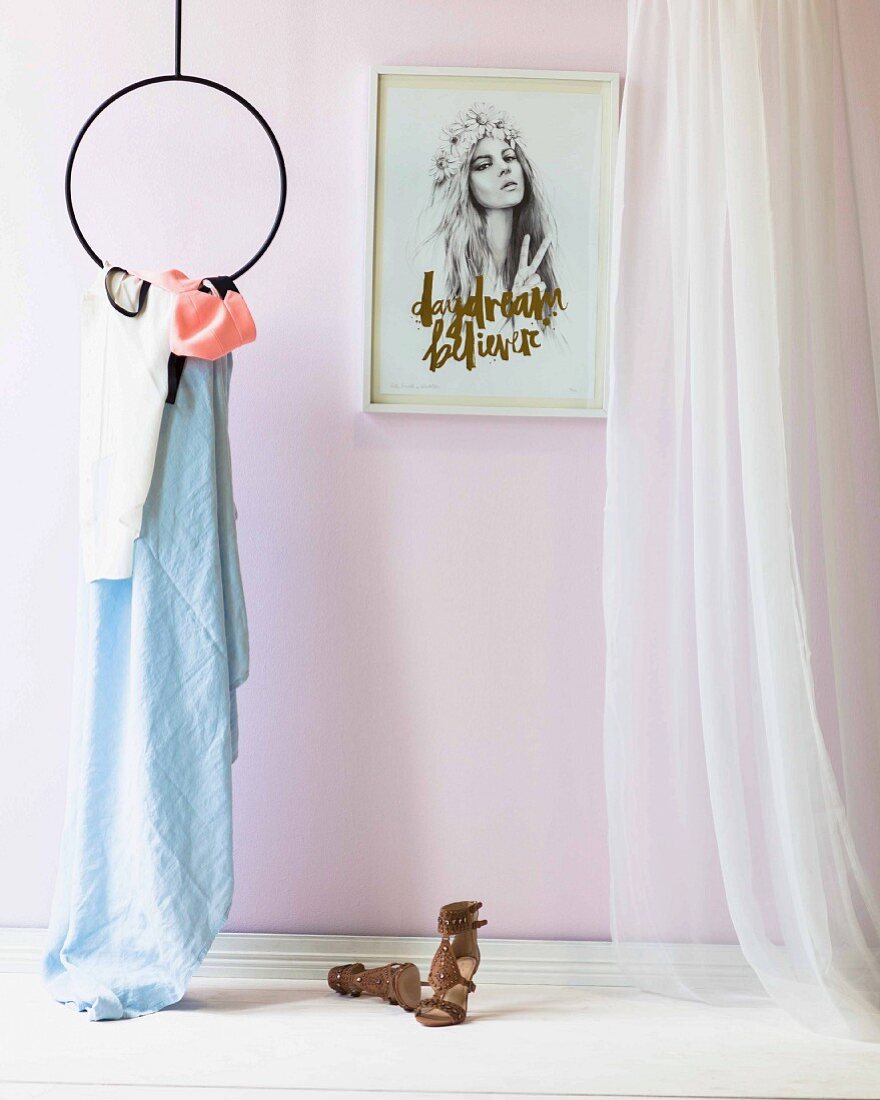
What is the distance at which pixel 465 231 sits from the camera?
1.78 m

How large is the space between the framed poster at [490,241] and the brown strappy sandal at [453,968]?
798mm

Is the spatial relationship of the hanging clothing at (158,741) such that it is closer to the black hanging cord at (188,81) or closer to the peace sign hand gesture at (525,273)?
the black hanging cord at (188,81)

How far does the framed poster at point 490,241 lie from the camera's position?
178 cm

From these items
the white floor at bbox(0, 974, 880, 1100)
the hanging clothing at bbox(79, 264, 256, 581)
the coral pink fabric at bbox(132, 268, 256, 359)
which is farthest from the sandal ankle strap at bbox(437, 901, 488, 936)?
the coral pink fabric at bbox(132, 268, 256, 359)

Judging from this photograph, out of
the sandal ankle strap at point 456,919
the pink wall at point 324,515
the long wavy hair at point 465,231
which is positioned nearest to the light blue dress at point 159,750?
the pink wall at point 324,515

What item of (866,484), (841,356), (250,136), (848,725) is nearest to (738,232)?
(841,356)

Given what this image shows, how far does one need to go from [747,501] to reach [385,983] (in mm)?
859

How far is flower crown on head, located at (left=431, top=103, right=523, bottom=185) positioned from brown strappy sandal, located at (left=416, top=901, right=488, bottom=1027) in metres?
1.17

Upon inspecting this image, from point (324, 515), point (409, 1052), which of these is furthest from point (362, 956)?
point (324, 515)

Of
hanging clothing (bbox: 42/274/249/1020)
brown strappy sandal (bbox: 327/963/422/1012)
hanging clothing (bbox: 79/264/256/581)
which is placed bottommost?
brown strappy sandal (bbox: 327/963/422/1012)

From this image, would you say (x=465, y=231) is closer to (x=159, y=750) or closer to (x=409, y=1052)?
(x=159, y=750)

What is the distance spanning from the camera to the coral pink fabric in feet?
5.12

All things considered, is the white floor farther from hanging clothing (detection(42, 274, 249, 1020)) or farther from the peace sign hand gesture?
the peace sign hand gesture

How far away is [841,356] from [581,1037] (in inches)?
40.2
